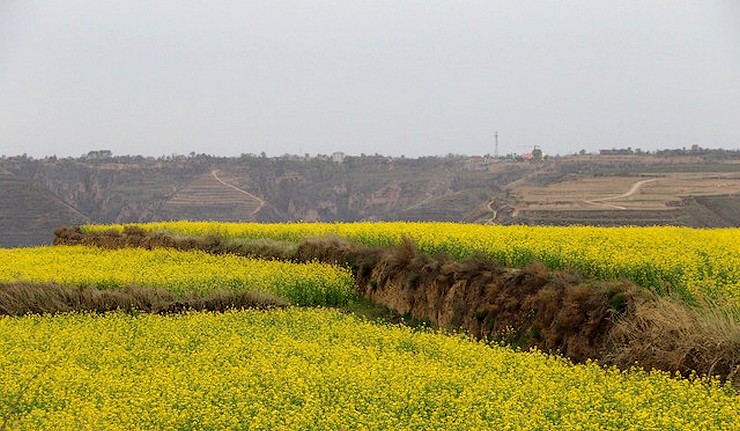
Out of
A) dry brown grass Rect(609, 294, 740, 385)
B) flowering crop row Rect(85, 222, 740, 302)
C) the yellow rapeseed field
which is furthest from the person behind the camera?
flowering crop row Rect(85, 222, 740, 302)

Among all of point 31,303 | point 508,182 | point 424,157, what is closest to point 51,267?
point 31,303

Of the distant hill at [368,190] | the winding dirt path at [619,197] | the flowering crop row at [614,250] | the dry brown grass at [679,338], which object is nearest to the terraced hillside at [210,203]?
the distant hill at [368,190]

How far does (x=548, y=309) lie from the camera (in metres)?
14.7

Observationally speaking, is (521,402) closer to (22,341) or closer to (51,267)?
(22,341)

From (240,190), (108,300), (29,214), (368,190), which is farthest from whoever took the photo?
(368,190)

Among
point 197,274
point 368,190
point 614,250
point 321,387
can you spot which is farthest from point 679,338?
point 368,190

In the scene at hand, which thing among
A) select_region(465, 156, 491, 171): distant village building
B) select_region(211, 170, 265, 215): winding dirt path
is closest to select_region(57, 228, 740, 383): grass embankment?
select_region(211, 170, 265, 215): winding dirt path

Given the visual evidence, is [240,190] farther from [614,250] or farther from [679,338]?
[679,338]

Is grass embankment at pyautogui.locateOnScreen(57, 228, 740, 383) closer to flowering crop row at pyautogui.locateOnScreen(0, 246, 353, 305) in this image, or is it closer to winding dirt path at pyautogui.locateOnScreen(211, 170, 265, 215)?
flowering crop row at pyautogui.locateOnScreen(0, 246, 353, 305)

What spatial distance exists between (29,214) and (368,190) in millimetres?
48995

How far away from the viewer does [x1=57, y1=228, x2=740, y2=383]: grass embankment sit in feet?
36.5

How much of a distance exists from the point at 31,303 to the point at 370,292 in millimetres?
8820

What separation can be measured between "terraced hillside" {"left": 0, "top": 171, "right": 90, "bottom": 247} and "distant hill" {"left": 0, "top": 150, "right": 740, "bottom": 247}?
0.13 meters

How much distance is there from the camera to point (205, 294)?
63.1 ft
